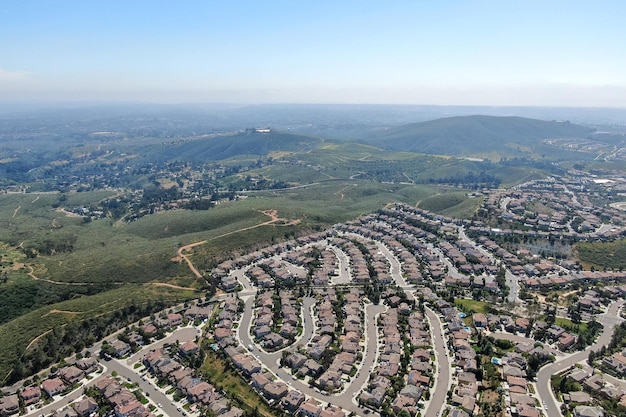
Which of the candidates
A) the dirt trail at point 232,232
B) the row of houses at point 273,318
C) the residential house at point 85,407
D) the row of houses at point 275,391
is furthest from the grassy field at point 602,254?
the residential house at point 85,407

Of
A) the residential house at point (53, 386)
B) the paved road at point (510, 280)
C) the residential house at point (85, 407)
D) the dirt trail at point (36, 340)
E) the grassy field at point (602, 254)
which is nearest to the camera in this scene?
the residential house at point (85, 407)

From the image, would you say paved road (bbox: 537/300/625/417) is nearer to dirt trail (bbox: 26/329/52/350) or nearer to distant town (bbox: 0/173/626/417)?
distant town (bbox: 0/173/626/417)

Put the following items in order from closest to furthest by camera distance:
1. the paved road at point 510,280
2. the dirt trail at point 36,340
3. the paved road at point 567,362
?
the paved road at point 567,362, the dirt trail at point 36,340, the paved road at point 510,280

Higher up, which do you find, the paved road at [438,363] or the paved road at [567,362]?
the paved road at [567,362]

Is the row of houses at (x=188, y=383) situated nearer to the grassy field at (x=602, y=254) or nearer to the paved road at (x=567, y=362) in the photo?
the paved road at (x=567, y=362)

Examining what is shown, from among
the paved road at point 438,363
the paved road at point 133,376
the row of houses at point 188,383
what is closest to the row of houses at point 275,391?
the row of houses at point 188,383

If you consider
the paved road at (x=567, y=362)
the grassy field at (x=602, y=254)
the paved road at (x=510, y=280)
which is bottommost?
the paved road at (x=510, y=280)

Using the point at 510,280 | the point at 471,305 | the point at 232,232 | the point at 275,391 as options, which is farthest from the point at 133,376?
the point at 510,280

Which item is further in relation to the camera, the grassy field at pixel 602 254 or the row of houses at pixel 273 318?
the grassy field at pixel 602 254

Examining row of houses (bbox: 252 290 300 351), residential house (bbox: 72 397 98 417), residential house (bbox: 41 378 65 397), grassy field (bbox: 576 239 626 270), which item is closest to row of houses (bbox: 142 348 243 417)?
residential house (bbox: 72 397 98 417)
